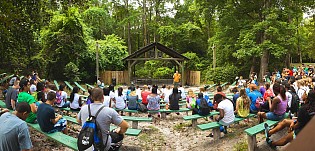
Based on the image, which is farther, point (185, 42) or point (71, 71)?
point (185, 42)

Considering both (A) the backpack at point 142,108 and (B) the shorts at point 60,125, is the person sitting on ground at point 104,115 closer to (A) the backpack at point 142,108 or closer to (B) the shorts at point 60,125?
(B) the shorts at point 60,125

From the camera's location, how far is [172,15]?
39312 millimetres

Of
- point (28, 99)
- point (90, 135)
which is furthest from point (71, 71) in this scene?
point (90, 135)

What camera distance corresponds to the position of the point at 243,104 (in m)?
7.42

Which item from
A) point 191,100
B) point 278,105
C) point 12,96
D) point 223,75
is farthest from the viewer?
point 223,75

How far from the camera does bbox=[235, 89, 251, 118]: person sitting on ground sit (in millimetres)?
7363

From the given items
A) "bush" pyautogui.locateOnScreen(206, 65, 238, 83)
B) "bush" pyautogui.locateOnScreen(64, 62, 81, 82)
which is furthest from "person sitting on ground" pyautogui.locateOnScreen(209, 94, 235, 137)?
"bush" pyautogui.locateOnScreen(64, 62, 81, 82)

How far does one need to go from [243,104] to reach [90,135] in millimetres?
4984

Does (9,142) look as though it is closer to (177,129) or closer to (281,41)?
(177,129)

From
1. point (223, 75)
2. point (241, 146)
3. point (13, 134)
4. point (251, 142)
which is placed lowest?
point (241, 146)

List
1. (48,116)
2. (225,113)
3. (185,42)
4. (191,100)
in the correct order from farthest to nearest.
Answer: (185,42), (191,100), (225,113), (48,116)

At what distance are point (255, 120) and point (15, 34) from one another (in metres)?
11.5

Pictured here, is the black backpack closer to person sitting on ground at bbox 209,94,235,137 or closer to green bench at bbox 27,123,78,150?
person sitting on ground at bbox 209,94,235,137

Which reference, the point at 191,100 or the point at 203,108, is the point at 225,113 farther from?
the point at 191,100
